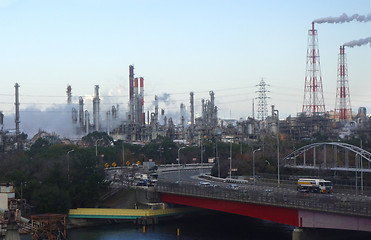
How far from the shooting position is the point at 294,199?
40938mm

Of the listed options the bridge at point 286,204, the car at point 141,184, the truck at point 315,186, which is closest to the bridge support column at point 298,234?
the bridge at point 286,204

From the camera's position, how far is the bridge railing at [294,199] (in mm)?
37188

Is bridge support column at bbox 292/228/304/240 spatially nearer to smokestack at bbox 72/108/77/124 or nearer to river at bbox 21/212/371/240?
river at bbox 21/212/371/240

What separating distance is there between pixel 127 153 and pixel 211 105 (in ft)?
105

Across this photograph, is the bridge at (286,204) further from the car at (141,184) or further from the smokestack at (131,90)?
the smokestack at (131,90)

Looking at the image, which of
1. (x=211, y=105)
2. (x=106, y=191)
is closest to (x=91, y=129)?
(x=211, y=105)

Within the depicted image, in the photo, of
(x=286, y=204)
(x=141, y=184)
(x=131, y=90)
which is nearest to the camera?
(x=286, y=204)

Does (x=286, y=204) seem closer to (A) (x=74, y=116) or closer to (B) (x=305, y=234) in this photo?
(B) (x=305, y=234)

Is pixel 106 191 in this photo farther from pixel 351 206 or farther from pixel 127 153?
pixel 127 153

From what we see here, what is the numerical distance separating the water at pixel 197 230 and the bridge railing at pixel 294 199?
9.92 ft

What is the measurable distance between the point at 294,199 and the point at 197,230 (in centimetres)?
1139

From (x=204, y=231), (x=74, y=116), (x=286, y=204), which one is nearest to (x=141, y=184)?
(x=204, y=231)

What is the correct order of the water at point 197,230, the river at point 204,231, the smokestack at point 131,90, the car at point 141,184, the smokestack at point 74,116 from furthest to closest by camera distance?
the smokestack at point 74,116, the smokestack at point 131,90, the car at point 141,184, the water at point 197,230, the river at point 204,231

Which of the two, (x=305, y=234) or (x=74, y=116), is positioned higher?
(x=74, y=116)
